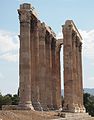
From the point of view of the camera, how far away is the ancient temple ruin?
44.5 m

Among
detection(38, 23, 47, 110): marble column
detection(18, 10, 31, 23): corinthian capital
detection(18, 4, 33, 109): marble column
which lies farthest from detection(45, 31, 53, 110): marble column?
detection(18, 4, 33, 109): marble column

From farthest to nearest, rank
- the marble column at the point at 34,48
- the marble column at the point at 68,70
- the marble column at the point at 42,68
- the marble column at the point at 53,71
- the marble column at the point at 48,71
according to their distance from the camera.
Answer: the marble column at the point at 53,71, the marble column at the point at 48,71, the marble column at the point at 68,70, the marble column at the point at 42,68, the marble column at the point at 34,48

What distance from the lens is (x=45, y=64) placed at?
55344mm

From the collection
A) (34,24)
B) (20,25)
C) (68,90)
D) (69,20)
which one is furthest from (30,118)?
(69,20)

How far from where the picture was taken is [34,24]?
4941 centimetres

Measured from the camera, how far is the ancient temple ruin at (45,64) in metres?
44.5

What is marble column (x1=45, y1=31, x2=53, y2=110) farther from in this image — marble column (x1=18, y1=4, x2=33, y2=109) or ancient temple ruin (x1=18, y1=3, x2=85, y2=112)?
marble column (x1=18, y1=4, x2=33, y2=109)

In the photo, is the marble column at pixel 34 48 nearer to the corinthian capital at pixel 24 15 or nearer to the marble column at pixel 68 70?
the corinthian capital at pixel 24 15

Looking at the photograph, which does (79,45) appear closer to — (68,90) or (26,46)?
(68,90)

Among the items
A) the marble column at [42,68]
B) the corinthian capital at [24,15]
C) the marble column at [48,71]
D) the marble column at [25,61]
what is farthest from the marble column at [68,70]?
the corinthian capital at [24,15]

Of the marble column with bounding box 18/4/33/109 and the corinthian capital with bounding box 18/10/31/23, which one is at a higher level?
the corinthian capital with bounding box 18/10/31/23

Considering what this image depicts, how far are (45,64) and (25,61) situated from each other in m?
11.2

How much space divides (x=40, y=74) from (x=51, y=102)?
8.48m

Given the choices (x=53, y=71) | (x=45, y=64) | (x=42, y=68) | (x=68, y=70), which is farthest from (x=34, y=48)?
(x=53, y=71)
